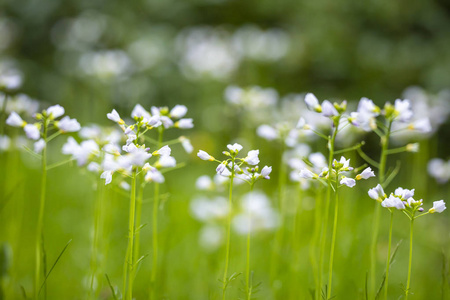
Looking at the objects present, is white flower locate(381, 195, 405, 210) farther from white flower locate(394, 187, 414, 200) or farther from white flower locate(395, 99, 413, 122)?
white flower locate(395, 99, 413, 122)

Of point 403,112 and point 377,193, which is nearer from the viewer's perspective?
point 377,193

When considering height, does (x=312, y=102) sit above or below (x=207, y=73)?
below

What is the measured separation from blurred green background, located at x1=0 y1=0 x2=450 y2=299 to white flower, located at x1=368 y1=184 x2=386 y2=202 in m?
1.01

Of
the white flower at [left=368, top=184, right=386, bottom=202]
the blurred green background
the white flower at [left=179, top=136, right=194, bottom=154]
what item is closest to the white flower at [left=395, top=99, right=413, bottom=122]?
the white flower at [left=368, top=184, right=386, bottom=202]

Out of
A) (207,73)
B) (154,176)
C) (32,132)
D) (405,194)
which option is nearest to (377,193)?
(405,194)

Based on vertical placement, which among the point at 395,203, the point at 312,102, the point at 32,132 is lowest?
the point at 395,203

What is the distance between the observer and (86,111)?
171 inches

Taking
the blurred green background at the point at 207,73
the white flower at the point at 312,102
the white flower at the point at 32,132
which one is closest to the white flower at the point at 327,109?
the white flower at the point at 312,102

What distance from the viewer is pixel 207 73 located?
13.8ft

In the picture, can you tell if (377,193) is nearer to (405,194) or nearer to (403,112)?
(405,194)

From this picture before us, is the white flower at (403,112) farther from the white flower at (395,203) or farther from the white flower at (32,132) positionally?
the white flower at (32,132)

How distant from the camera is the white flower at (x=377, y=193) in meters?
1.27

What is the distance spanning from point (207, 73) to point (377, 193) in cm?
306

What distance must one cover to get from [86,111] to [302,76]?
2095 mm
